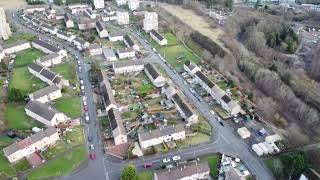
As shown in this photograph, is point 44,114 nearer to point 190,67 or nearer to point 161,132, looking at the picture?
point 161,132

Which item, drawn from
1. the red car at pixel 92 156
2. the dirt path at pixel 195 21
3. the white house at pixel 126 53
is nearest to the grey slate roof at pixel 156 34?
the white house at pixel 126 53

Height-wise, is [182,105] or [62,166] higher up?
[182,105]

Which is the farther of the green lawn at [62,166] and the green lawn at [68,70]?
the green lawn at [68,70]

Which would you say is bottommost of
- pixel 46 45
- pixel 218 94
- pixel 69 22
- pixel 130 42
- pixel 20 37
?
pixel 218 94

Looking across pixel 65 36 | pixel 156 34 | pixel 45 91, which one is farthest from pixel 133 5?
pixel 45 91

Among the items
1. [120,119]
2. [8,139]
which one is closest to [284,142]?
[120,119]

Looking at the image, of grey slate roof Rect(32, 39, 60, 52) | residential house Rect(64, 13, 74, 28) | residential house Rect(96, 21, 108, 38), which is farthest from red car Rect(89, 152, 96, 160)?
residential house Rect(64, 13, 74, 28)

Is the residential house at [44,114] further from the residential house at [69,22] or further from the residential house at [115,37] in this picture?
the residential house at [69,22]
